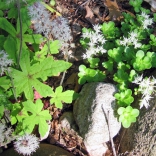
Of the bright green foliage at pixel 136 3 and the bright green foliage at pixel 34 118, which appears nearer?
the bright green foliage at pixel 34 118

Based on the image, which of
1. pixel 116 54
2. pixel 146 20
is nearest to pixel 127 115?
pixel 116 54

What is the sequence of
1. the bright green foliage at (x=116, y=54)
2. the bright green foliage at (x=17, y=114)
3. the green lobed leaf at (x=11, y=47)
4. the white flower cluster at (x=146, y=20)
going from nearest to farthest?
the green lobed leaf at (x=11, y=47), the bright green foliage at (x=17, y=114), the bright green foliage at (x=116, y=54), the white flower cluster at (x=146, y=20)

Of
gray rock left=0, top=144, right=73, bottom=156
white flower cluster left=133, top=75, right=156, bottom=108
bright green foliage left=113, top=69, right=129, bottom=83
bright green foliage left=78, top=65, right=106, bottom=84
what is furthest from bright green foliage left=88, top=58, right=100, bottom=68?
gray rock left=0, top=144, right=73, bottom=156

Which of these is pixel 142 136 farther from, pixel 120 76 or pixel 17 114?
pixel 17 114

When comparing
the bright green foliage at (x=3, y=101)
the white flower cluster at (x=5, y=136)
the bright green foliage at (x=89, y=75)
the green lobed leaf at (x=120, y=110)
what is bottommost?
the white flower cluster at (x=5, y=136)

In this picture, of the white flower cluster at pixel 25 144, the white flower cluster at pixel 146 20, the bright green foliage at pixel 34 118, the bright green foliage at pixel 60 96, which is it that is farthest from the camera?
the white flower cluster at pixel 146 20

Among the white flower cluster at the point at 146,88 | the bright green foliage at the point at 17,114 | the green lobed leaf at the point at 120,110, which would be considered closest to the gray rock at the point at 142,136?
the white flower cluster at the point at 146,88

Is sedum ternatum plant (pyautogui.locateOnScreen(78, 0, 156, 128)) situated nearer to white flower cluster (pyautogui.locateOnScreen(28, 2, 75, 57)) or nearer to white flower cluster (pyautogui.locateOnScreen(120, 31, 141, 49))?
white flower cluster (pyautogui.locateOnScreen(120, 31, 141, 49))

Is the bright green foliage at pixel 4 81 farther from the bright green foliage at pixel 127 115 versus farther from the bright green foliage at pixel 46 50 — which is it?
the bright green foliage at pixel 127 115
